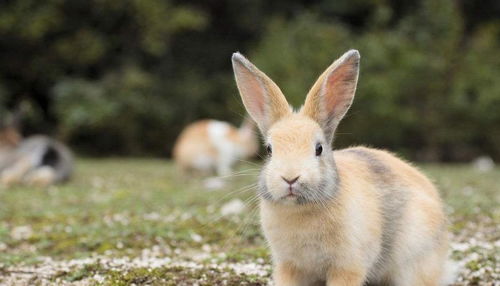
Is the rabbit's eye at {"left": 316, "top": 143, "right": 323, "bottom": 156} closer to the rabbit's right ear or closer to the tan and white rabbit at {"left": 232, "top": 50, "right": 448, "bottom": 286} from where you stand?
the tan and white rabbit at {"left": 232, "top": 50, "right": 448, "bottom": 286}

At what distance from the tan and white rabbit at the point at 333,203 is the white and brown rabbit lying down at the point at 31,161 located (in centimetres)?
820

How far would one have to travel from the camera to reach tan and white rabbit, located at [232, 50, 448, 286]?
161 inches

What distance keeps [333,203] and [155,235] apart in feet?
10.3

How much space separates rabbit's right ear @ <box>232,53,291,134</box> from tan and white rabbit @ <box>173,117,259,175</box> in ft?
29.3

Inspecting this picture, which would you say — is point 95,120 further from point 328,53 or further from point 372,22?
point 372,22

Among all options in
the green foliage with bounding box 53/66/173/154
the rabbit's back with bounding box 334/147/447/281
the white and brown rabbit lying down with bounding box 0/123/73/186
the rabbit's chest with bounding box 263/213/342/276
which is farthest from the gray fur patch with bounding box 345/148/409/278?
the green foliage with bounding box 53/66/173/154

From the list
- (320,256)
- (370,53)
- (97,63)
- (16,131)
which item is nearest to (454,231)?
(320,256)

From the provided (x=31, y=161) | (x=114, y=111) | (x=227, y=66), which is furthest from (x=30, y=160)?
(x=227, y=66)

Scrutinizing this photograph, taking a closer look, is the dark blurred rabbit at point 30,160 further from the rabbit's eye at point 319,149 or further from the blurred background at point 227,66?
the rabbit's eye at point 319,149

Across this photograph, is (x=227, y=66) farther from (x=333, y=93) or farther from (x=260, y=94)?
(x=333, y=93)

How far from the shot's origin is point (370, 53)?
59.5 feet

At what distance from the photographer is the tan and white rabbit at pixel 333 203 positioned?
13.4 ft

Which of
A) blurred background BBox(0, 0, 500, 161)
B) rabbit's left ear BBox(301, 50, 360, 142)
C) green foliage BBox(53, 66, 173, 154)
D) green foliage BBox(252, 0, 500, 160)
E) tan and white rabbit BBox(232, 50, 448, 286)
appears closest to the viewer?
tan and white rabbit BBox(232, 50, 448, 286)

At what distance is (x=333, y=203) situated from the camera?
4.18 meters
